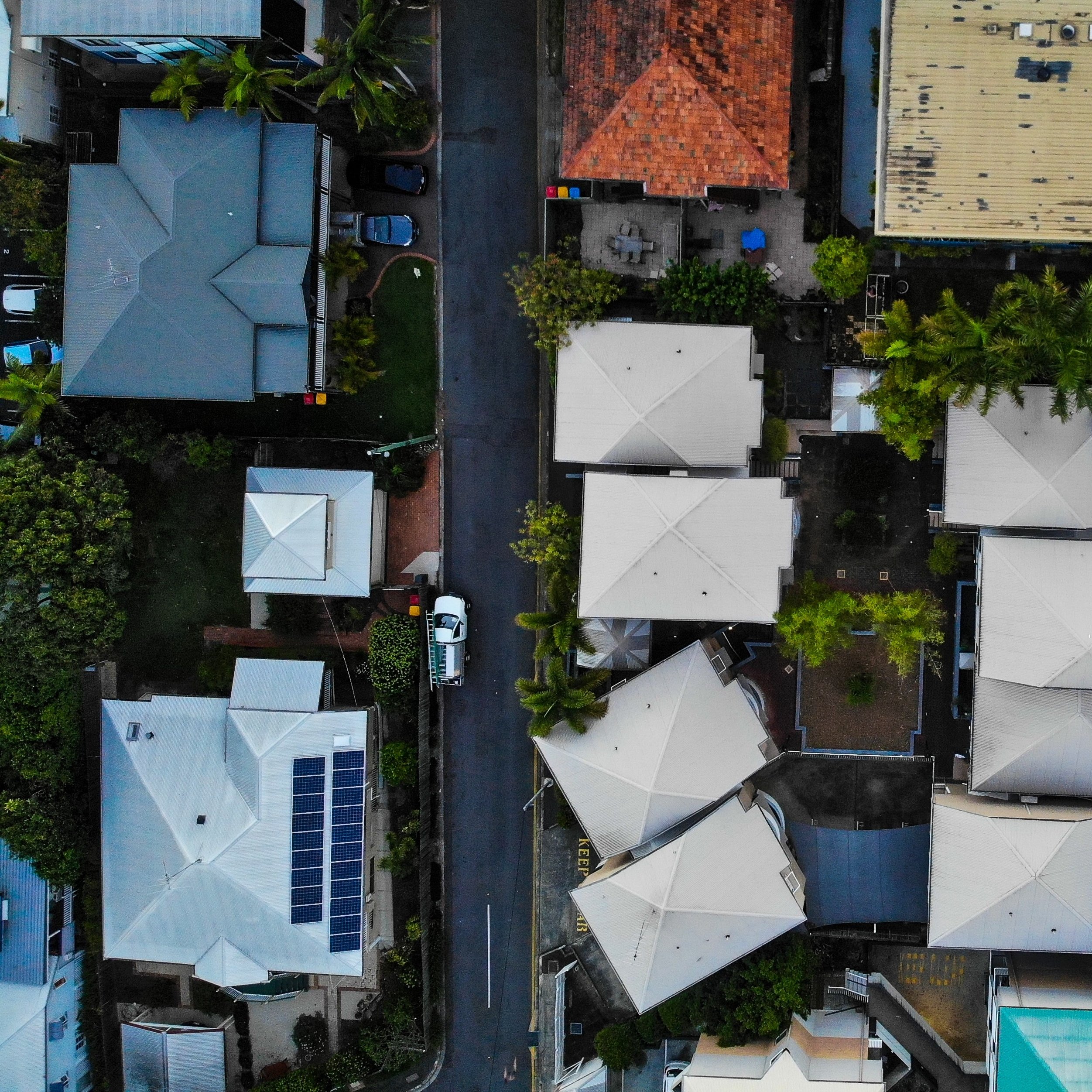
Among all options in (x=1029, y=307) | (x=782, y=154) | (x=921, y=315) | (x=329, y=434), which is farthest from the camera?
(x=329, y=434)

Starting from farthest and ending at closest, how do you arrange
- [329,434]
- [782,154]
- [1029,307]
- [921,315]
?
[329,434]
[921,315]
[782,154]
[1029,307]

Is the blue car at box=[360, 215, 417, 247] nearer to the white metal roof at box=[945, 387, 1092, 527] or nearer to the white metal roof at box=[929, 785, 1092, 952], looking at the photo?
the white metal roof at box=[945, 387, 1092, 527]

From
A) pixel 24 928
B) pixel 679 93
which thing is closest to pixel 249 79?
pixel 679 93

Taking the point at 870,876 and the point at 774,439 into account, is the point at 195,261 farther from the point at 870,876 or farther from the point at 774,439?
the point at 870,876

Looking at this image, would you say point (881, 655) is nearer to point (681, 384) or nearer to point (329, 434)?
point (681, 384)

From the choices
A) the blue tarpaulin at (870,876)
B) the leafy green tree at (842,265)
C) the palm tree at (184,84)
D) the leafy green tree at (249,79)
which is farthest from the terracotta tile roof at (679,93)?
the blue tarpaulin at (870,876)

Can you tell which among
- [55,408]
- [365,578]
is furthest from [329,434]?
[55,408]

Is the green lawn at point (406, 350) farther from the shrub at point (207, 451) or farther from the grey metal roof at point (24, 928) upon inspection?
the grey metal roof at point (24, 928)
